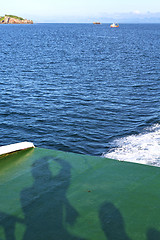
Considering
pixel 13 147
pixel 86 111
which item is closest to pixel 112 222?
pixel 13 147

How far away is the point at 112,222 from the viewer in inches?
275

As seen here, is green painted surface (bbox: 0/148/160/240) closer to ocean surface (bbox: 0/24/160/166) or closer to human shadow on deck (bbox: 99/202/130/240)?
human shadow on deck (bbox: 99/202/130/240)

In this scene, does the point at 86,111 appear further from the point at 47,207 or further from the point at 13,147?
the point at 47,207

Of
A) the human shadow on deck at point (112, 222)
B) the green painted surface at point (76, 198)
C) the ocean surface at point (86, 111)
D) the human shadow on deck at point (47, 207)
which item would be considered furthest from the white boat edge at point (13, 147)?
the ocean surface at point (86, 111)

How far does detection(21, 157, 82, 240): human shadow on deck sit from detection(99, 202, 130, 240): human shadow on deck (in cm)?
67

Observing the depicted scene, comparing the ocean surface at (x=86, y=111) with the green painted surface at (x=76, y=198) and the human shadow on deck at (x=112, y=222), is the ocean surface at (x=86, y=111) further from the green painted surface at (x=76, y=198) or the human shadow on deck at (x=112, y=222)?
the human shadow on deck at (x=112, y=222)

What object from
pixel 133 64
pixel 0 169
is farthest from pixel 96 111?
pixel 133 64

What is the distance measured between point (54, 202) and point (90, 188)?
4.14 feet

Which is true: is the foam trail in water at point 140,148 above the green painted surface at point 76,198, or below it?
below

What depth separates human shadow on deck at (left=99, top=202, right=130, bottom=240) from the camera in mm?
6531

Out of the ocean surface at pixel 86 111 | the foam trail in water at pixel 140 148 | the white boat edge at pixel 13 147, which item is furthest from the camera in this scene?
the ocean surface at pixel 86 111

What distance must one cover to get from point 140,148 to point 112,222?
8750mm

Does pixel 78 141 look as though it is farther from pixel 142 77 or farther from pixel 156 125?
pixel 142 77

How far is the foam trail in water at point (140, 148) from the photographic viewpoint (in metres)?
13.9
